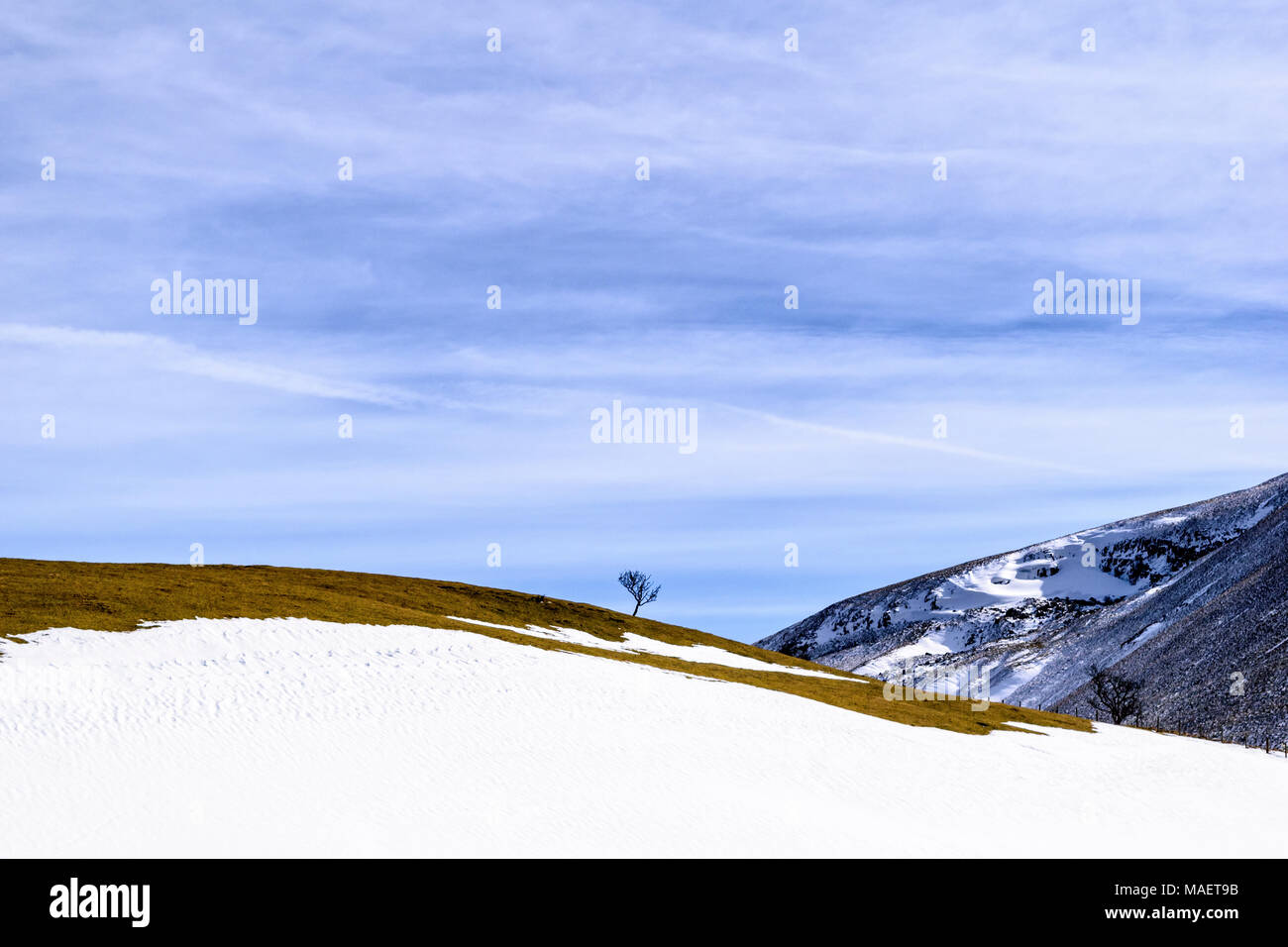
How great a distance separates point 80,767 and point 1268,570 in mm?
125496

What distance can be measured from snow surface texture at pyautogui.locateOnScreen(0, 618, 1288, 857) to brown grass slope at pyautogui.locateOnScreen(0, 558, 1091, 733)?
302 centimetres

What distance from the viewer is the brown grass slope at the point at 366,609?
4972 centimetres

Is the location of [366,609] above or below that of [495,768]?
above

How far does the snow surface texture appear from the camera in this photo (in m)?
29.6

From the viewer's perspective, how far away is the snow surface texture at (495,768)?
29.6m

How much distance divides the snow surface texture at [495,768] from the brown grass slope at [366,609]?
9.90 ft

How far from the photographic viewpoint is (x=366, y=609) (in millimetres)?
57625

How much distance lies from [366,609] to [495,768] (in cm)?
2495

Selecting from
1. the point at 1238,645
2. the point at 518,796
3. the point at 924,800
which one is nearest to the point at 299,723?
the point at 518,796

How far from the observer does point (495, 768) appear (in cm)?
3525

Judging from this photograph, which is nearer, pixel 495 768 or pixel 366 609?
pixel 495 768

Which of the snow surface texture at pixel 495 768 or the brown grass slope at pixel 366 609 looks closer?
the snow surface texture at pixel 495 768
